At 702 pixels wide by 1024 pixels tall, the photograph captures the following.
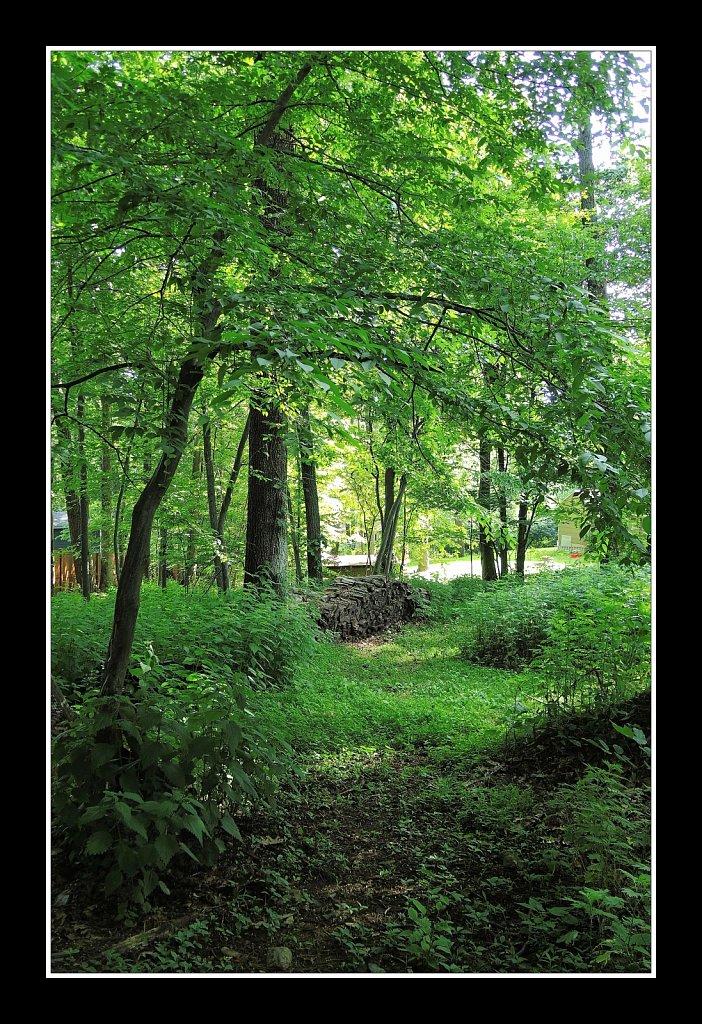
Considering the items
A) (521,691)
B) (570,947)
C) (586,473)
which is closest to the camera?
(570,947)

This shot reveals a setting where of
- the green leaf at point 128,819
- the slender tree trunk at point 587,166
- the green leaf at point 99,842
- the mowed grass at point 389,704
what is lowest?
the mowed grass at point 389,704

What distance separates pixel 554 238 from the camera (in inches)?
195

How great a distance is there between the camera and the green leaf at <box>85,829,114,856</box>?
2123 millimetres

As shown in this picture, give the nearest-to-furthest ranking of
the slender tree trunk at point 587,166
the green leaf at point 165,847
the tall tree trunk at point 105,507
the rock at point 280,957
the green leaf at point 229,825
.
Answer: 1. the rock at point 280,957
2. the green leaf at point 165,847
3. the green leaf at point 229,825
4. the slender tree trunk at point 587,166
5. the tall tree trunk at point 105,507

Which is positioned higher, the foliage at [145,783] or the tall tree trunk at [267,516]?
the tall tree trunk at [267,516]

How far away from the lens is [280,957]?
208 cm

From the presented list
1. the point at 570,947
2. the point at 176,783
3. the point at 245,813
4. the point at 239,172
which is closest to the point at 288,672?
the point at 245,813

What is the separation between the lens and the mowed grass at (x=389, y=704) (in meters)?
4.51

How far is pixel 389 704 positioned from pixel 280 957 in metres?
3.45

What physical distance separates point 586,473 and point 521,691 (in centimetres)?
346

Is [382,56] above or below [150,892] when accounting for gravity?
above

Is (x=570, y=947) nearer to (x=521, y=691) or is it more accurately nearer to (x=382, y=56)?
(x=521, y=691)

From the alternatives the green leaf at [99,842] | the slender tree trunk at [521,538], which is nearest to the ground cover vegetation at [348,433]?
the green leaf at [99,842]

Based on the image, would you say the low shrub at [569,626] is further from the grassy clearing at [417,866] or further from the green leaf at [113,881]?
the green leaf at [113,881]
